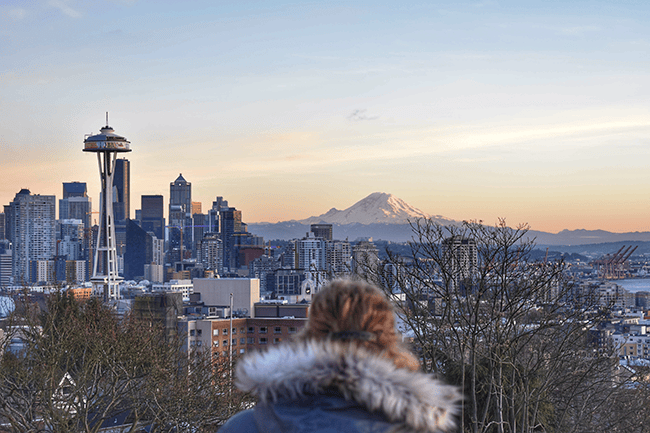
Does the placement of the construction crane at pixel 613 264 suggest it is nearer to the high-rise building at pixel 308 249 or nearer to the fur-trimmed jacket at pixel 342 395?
the high-rise building at pixel 308 249

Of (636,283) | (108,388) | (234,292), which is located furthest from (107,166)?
(636,283)

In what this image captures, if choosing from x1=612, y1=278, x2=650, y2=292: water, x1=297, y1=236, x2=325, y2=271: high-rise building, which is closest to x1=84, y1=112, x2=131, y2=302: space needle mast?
x1=297, y1=236, x2=325, y2=271: high-rise building

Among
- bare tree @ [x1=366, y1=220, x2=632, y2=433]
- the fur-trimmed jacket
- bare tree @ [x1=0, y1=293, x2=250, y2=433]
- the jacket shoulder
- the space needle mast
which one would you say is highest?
the space needle mast

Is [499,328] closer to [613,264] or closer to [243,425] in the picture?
[243,425]

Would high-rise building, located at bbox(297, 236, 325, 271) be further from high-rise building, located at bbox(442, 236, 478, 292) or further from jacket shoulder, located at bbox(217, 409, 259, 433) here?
jacket shoulder, located at bbox(217, 409, 259, 433)

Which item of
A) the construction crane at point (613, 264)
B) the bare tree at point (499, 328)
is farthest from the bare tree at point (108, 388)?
the construction crane at point (613, 264)

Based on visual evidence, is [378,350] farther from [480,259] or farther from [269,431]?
[480,259]

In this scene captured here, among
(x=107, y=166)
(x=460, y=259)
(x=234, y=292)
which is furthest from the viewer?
(x=107, y=166)

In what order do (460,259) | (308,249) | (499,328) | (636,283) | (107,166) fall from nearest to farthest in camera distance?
1. (499,328)
2. (460,259)
3. (107,166)
4. (308,249)
5. (636,283)
